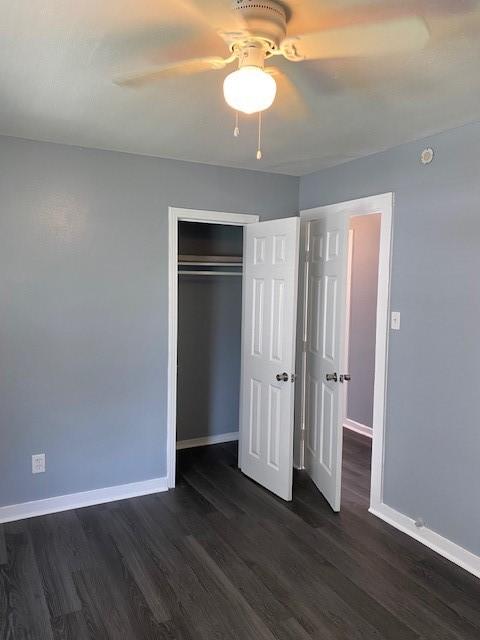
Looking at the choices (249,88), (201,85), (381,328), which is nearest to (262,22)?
(249,88)

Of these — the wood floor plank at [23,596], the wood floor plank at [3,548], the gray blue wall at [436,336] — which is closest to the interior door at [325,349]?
the gray blue wall at [436,336]

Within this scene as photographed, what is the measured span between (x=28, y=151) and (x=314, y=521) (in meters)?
3.04

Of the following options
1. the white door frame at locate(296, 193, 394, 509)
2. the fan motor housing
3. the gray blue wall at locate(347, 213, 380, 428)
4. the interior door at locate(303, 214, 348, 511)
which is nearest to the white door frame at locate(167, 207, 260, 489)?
the interior door at locate(303, 214, 348, 511)

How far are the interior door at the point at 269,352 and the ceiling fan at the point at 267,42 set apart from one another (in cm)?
→ 167

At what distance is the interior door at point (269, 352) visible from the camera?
3559 mm

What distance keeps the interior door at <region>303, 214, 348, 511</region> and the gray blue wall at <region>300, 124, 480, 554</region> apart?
1.09ft

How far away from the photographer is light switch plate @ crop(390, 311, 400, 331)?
3.24 m

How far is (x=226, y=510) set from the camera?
3475 mm

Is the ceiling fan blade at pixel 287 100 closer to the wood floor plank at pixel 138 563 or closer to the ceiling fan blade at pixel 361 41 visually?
the ceiling fan blade at pixel 361 41

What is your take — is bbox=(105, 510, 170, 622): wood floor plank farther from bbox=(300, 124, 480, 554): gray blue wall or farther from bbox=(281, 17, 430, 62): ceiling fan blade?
bbox=(281, 17, 430, 62): ceiling fan blade

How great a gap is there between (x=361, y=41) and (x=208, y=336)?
330 centimetres

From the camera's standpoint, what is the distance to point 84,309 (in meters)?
3.42

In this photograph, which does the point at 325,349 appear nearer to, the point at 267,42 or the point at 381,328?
the point at 381,328

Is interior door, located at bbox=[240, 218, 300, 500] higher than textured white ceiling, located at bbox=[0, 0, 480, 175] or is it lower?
lower
